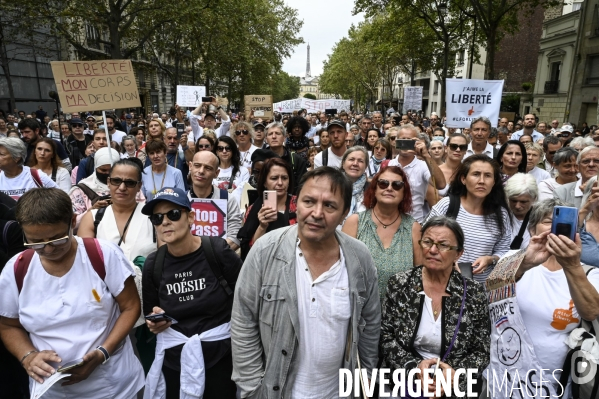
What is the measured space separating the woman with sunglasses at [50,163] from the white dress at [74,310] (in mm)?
3223

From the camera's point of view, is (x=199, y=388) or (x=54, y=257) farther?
(x=199, y=388)

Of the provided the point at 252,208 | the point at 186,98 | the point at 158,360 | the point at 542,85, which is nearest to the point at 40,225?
the point at 158,360

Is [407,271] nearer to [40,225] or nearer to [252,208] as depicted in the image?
[252,208]

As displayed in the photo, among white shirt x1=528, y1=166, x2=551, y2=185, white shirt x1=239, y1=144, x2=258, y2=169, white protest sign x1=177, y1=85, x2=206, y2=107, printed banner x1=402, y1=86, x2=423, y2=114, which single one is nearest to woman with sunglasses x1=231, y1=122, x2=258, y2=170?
white shirt x1=239, y1=144, x2=258, y2=169

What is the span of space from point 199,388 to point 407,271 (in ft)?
4.81

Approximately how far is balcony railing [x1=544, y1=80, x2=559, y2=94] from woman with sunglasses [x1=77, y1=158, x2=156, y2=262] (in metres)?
29.4

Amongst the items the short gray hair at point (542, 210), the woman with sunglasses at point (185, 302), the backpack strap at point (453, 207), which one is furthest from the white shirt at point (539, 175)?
the woman with sunglasses at point (185, 302)

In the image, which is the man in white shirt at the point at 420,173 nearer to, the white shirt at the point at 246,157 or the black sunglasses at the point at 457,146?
the black sunglasses at the point at 457,146

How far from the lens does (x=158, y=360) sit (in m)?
2.39

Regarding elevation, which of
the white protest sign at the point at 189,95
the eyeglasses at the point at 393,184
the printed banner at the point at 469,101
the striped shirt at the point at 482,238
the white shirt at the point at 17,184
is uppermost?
the white protest sign at the point at 189,95

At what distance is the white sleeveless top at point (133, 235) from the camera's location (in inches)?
116

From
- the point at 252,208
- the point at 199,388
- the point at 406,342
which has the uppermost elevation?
the point at 252,208

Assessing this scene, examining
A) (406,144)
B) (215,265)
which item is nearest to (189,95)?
(406,144)

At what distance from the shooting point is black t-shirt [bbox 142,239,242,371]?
7.72 feet
